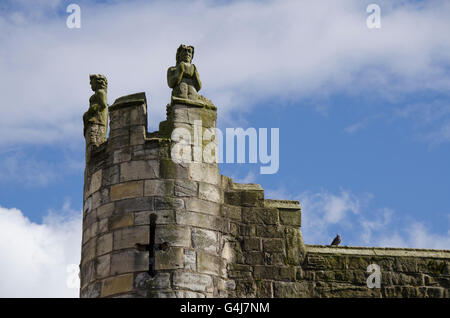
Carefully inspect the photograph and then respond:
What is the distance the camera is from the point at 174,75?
1633 centimetres

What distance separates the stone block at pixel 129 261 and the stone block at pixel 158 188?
0.93m

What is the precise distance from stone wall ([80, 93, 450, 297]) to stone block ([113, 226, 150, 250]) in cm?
1

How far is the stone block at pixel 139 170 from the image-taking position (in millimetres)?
15320

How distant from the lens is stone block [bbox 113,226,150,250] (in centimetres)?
1485

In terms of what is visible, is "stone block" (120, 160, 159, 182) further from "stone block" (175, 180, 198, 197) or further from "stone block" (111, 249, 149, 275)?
"stone block" (111, 249, 149, 275)

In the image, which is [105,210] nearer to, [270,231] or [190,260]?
[190,260]

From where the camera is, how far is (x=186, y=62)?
16.5m

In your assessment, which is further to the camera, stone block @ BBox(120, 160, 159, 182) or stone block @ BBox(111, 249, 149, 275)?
stone block @ BBox(120, 160, 159, 182)

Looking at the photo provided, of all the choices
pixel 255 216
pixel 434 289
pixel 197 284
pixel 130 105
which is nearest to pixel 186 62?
pixel 130 105

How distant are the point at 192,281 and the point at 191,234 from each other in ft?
2.36

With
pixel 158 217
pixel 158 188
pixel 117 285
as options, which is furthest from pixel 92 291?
pixel 158 188

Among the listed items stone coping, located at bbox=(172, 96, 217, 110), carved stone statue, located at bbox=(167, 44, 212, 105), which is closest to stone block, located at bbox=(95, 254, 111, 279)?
stone coping, located at bbox=(172, 96, 217, 110)
